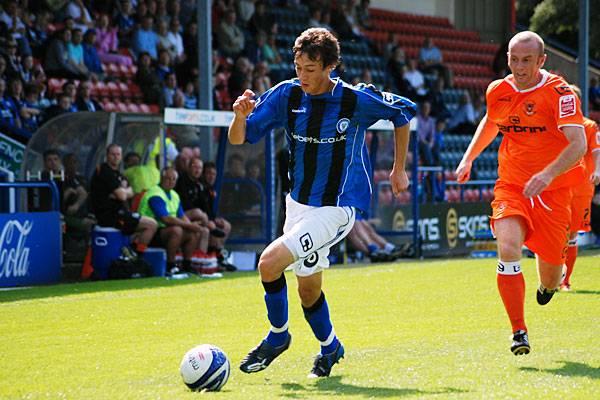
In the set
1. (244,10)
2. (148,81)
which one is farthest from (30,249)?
(244,10)

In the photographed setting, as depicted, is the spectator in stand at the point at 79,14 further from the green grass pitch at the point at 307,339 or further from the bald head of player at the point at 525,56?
the bald head of player at the point at 525,56

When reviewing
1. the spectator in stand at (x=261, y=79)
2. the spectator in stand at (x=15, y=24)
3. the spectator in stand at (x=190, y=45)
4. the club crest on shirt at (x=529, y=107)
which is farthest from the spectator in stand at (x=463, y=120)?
the club crest on shirt at (x=529, y=107)

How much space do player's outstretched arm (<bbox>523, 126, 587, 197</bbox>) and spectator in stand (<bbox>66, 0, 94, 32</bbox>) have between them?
13137 millimetres

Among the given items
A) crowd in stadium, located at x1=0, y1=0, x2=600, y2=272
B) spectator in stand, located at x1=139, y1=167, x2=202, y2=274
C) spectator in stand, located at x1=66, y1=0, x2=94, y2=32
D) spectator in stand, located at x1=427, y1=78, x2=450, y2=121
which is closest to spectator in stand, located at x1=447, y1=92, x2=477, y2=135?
crowd in stadium, located at x1=0, y1=0, x2=600, y2=272

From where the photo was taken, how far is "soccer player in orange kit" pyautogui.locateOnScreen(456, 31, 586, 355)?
23.5 feet

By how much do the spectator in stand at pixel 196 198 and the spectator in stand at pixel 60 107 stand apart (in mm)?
2381

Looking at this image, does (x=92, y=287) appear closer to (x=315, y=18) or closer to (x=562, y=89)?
(x=562, y=89)

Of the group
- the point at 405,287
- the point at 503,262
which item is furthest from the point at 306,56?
the point at 405,287

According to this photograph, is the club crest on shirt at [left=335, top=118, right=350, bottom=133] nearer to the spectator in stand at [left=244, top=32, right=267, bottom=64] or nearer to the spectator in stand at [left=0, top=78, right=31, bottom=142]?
the spectator in stand at [left=0, top=78, right=31, bottom=142]

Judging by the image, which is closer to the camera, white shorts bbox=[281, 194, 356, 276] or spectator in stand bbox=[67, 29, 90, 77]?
white shorts bbox=[281, 194, 356, 276]

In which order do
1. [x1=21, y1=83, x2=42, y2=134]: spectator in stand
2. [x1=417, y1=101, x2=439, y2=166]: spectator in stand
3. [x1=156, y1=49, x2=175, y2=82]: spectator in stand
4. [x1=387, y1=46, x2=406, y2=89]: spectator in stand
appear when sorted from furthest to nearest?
1. [x1=387, y1=46, x2=406, y2=89]: spectator in stand
2. [x1=417, y1=101, x2=439, y2=166]: spectator in stand
3. [x1=156, y1=49, x2=175, y2=82]: spectator in stand
4. [x1=21, y1=83, x2=42, y2=134]: spectator in stand

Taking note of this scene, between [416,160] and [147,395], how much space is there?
13196 millimetres

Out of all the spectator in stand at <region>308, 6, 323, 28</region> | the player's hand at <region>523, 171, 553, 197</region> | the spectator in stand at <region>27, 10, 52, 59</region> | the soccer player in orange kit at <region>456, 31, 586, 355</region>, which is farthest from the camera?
the spectator in stand at <region>308, 6, 323, 28</region>

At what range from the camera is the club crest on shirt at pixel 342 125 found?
6.64m
